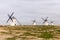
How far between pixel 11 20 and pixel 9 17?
13.7 feet

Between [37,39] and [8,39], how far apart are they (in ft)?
24.2

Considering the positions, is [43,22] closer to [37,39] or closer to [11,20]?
[11,20]

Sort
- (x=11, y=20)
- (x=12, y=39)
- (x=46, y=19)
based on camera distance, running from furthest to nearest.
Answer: (x=46, y=19), (x=11, y=20), (x=12, y=39)

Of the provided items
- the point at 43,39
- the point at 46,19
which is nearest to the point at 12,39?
the point at 43,39

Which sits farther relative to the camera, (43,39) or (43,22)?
(43,22)

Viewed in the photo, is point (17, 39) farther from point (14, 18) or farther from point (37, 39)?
point (14, 18)

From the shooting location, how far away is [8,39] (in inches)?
1788

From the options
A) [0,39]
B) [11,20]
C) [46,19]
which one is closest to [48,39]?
[0,39]

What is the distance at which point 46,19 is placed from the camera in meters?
194

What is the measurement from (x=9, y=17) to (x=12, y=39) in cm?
11312

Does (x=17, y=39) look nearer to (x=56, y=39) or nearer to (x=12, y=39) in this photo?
(x=12, y=39)

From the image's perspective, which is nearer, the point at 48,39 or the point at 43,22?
the point at 48,39

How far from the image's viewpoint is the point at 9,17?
15750 cm

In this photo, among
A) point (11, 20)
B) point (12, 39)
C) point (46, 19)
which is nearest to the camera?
point (12, 39)
